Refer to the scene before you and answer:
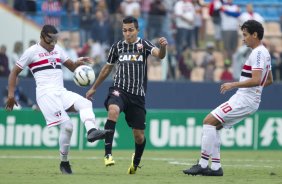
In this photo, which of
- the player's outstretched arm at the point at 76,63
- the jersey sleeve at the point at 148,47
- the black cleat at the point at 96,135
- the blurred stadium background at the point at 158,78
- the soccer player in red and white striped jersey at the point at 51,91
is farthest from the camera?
the blurred stadium background at the point at 158,78

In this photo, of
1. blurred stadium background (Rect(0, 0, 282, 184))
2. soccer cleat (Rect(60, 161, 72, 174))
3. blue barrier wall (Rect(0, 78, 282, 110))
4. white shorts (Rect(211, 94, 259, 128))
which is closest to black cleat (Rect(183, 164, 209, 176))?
white shorts (Rect(211, 94, 259, 128))

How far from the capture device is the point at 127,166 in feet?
54.6

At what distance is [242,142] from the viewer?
76.0 ft

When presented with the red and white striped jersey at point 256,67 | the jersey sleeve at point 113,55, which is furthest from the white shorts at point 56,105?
the red and white striped jersey at point 256,67

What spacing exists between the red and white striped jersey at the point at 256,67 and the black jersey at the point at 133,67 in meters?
1.56

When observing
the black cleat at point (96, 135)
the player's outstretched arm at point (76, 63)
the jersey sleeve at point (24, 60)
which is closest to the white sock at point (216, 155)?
the black cleat at point (96, 135)

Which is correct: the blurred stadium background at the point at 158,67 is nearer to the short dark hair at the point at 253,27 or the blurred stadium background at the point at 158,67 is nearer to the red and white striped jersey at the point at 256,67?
the red and white striped jersey at the point at 256,67

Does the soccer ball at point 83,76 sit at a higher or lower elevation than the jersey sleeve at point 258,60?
lower

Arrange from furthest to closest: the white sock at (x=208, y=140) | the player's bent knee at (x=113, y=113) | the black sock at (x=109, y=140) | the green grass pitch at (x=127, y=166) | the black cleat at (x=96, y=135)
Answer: the white sock at (x=208, y=140)
the player's bent knee at (x=113, y=113)
the black sock at (x=109, y=140)
the black cleat at (x=96, y=135)
the green grass pitch at (x=127, y=166)

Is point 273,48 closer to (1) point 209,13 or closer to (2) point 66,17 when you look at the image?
(1) point 209,13

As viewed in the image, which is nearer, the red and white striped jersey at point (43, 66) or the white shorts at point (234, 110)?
the white shorts at point (234, 110)

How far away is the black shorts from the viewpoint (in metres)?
14.2

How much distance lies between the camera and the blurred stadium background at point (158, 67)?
2269 cm

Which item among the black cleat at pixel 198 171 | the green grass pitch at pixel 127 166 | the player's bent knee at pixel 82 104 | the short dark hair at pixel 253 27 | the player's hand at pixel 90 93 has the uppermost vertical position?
the short dark hair at pixel 253 27
